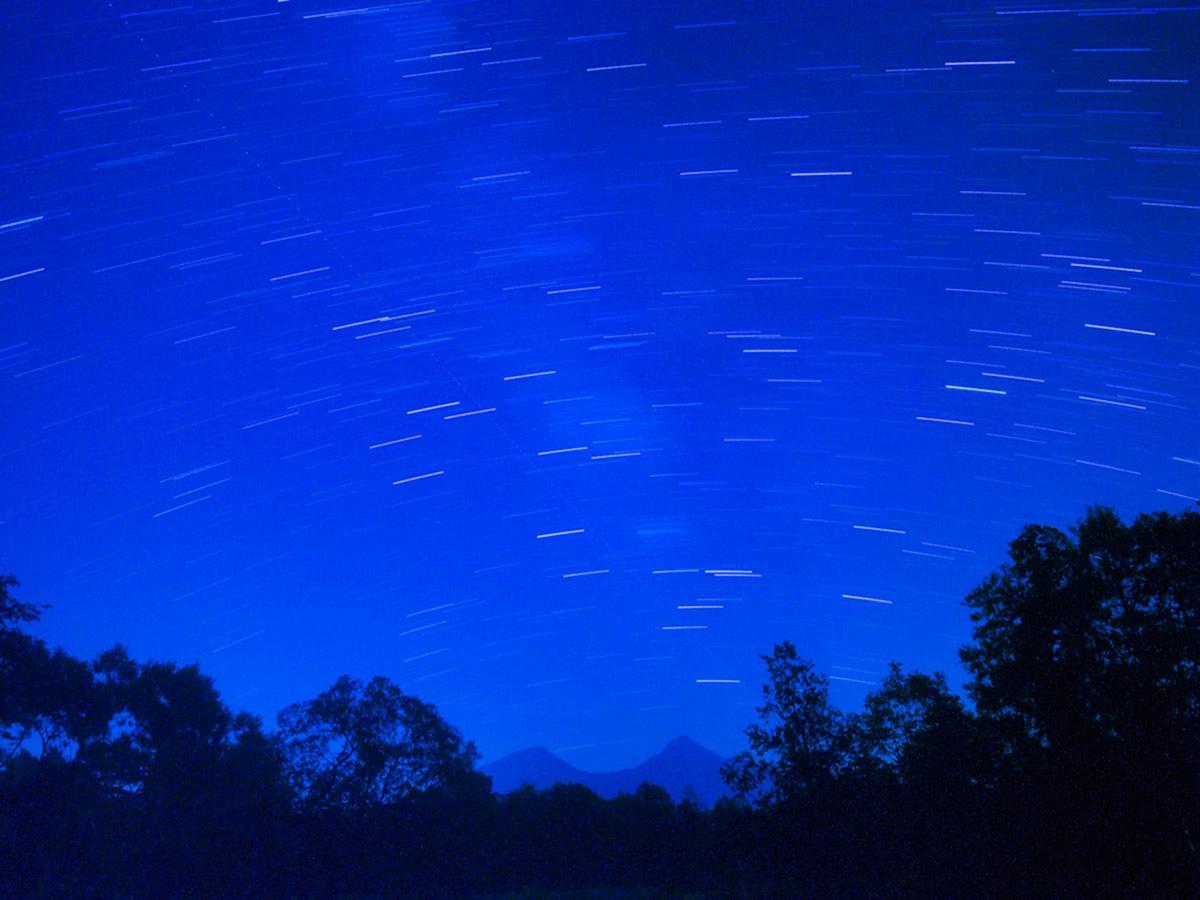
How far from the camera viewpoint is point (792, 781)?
2041 cm

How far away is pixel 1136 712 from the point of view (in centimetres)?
1591

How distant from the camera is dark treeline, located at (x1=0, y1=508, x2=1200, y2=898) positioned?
1595cm

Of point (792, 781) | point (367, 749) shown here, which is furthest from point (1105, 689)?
point (367, 749)

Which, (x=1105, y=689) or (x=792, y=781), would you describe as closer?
(x=1105, y=689)

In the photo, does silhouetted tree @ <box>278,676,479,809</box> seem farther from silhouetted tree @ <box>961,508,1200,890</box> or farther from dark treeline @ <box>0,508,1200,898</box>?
silhouetted tree @ <box>961,508,1200,890</box>

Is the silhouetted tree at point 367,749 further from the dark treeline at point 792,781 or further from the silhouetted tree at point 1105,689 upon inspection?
the silhouetted tree at point 1105,689

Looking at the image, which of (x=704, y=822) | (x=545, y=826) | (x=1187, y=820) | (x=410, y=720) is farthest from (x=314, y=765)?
(x=1187, y=820)

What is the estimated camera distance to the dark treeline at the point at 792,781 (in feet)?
52.3

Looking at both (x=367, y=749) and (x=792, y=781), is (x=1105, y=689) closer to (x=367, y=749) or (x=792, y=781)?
(x=792, y=781)

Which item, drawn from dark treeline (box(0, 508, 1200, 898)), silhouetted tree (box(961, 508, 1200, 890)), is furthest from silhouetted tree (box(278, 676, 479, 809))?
silhouetted tree (box(961, 508, 1200, 890))

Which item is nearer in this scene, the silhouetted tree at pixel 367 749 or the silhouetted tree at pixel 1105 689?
the silhouetted tree at pixel 1105 689

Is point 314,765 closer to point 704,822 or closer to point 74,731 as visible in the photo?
point 74,731

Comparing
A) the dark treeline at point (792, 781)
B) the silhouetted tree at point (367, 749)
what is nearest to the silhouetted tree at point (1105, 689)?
the dark treeline at point (792, 781)

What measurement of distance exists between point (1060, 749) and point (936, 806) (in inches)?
174
